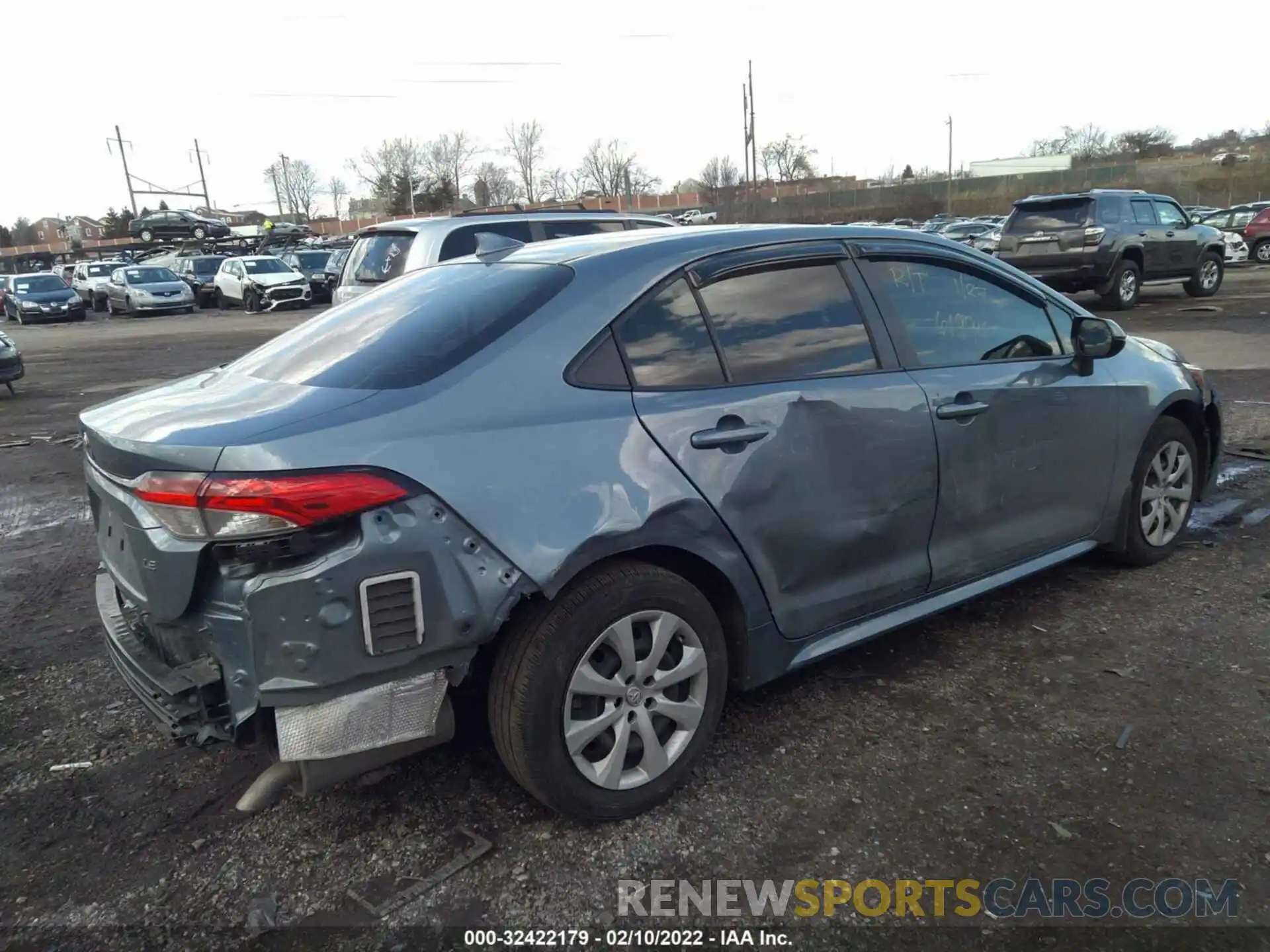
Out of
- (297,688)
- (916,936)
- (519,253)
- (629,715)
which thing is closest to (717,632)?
(629,715)

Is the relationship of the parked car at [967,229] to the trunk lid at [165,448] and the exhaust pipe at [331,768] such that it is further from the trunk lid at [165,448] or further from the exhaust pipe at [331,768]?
the exhaust pipe at [331,768]

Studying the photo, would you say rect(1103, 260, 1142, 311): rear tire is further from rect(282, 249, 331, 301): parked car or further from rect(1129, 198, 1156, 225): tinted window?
rect(282, 249, 331, 301): parked car

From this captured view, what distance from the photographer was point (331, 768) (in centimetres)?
244

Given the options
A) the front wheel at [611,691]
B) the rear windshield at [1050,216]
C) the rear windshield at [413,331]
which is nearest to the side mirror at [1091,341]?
the front wheel at [611,691]

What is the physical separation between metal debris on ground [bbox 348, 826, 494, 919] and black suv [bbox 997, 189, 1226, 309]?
48.1 ft

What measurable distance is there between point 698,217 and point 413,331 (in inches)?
2161

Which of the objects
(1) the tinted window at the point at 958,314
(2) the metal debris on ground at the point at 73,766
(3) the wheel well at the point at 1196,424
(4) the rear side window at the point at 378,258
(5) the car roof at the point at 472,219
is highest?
(5) the car roof at the point at 472,219

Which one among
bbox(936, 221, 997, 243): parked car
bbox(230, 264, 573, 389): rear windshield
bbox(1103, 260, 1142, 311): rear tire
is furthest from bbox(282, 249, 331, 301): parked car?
bbox(230, 264, 573, 389): rear windshield

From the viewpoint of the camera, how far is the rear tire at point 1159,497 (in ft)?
14.2

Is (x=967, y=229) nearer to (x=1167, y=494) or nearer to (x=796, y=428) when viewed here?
(x=1167, y=494)

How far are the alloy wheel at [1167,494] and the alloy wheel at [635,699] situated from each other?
8.89 ft

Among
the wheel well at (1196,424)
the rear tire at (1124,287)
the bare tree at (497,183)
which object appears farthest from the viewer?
the bare tree at (497,183)

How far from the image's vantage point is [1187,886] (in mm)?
2441

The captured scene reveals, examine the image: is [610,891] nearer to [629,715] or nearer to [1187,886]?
[629,715]
